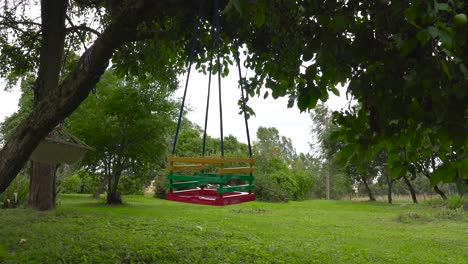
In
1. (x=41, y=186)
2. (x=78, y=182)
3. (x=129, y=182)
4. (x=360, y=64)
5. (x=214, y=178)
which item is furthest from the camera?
(x=78, y=182)

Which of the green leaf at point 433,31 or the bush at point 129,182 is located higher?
the green leaf at point 433,31

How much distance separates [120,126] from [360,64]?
10.5m

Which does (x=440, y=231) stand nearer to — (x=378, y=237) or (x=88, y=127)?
(x=378, y=237)

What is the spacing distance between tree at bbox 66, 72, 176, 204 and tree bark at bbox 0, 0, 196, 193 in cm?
783

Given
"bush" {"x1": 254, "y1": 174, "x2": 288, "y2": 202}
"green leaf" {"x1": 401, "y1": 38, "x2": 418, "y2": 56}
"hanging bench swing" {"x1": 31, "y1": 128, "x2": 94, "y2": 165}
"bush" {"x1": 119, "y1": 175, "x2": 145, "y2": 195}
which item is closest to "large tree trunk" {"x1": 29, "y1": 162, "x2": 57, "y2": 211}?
"hanging bench swing" {"x1": 31, "y1": 128, "x2": 94, "y2": 165}

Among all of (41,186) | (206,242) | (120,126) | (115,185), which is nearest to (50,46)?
(41,186)

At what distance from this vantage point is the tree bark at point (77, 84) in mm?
3818

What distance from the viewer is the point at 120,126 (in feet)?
40.1

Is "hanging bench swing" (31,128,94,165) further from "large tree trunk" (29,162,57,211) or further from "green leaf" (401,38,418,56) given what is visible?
"green leaf" (401,38,418,56)

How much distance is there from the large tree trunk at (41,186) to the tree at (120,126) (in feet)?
13.8

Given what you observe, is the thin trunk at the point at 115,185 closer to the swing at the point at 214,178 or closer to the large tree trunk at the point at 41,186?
the large tree trunk at the point at 41,186

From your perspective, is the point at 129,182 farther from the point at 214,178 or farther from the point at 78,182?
the point at 214,178

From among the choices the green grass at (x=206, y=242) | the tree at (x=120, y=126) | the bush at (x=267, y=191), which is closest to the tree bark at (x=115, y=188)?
the tree at (x=120, y=126)

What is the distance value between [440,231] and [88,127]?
9105 millimetres
